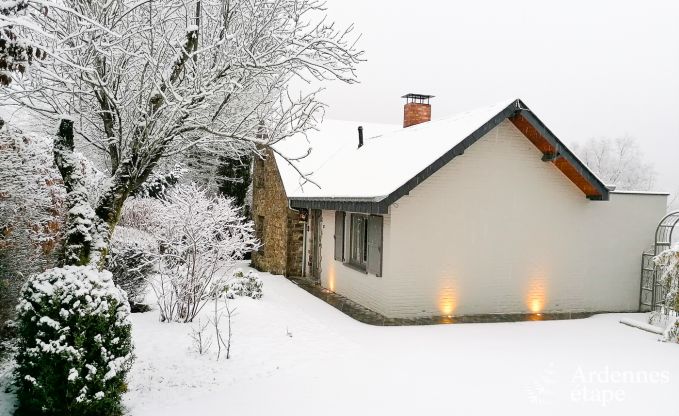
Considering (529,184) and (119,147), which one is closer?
(119,147)

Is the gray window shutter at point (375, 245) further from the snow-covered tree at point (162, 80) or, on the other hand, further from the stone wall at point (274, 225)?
the snow-covered tree at point (162, 80)

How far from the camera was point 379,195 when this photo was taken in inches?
379

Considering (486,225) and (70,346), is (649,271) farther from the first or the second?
(70,346)

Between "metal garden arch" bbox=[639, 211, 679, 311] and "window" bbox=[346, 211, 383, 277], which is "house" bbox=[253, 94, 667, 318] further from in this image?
"metal garden arch" bbox=[639, 211, 679, 311]

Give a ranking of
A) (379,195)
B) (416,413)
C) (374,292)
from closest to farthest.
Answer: (416,413), (379,195), (374,292)

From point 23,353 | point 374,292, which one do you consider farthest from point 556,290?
point 23,353

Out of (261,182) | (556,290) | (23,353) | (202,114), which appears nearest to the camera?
(23,353)

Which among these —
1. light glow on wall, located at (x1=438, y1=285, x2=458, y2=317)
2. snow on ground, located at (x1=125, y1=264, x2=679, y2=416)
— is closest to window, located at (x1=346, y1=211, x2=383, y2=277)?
light glow on wall, located at (x1=438, y1=285, x2=458, y2=317)

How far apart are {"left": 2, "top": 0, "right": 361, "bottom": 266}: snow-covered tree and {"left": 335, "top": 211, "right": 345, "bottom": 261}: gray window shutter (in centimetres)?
656

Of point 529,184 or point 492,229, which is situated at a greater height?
point 529,184

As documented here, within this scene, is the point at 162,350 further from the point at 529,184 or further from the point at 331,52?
the point at 529,184

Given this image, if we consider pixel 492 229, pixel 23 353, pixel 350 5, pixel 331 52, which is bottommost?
pixel 23 353

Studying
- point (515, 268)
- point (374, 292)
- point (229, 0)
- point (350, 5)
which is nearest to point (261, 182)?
point (374, 292)

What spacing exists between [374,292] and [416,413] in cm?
514
